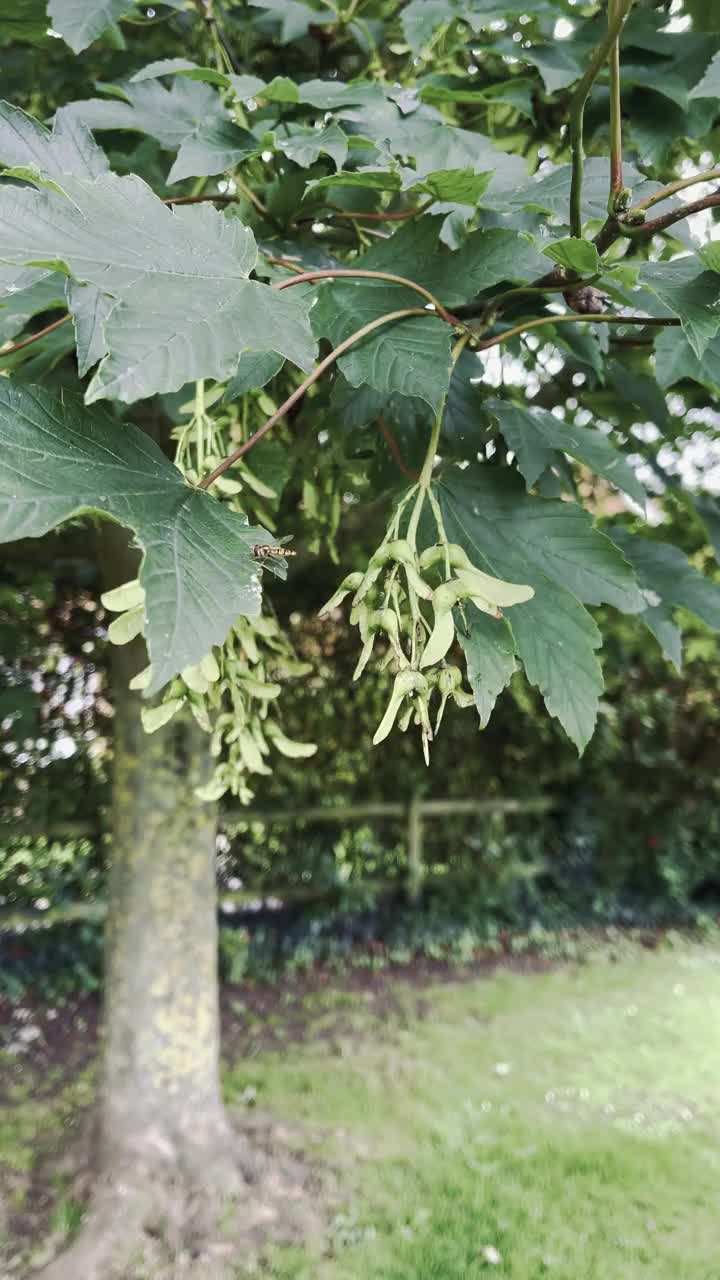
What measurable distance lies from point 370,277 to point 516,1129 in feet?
11.8

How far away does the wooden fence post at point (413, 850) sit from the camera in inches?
251

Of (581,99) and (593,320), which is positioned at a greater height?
(581,99)

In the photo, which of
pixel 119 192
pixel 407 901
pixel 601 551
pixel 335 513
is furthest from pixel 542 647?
pixel 407 901

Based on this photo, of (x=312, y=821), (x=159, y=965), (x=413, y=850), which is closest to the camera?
(x=159, y=965)

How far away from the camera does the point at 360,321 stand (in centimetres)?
117

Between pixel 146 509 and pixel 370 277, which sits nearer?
pixel 146 509

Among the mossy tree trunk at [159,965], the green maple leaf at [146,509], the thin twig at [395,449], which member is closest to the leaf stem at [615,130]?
the thin twig at [395,449]

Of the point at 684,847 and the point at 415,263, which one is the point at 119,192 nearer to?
the point at 415,263

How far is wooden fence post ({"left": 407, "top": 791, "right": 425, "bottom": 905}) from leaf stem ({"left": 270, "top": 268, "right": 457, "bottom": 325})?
5.44 m

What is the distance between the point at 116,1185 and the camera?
2.93 meters

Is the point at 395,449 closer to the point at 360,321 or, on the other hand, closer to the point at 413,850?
the point at 360,321

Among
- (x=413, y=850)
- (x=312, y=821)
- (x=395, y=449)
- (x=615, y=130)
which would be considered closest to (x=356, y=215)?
(x=395, y=449)

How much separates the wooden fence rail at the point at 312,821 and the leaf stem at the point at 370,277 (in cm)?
465

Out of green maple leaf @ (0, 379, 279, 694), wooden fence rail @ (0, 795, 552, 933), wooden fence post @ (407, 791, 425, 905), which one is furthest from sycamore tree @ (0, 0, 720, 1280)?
wooden fence post @ (407, 791, 425, 905)
